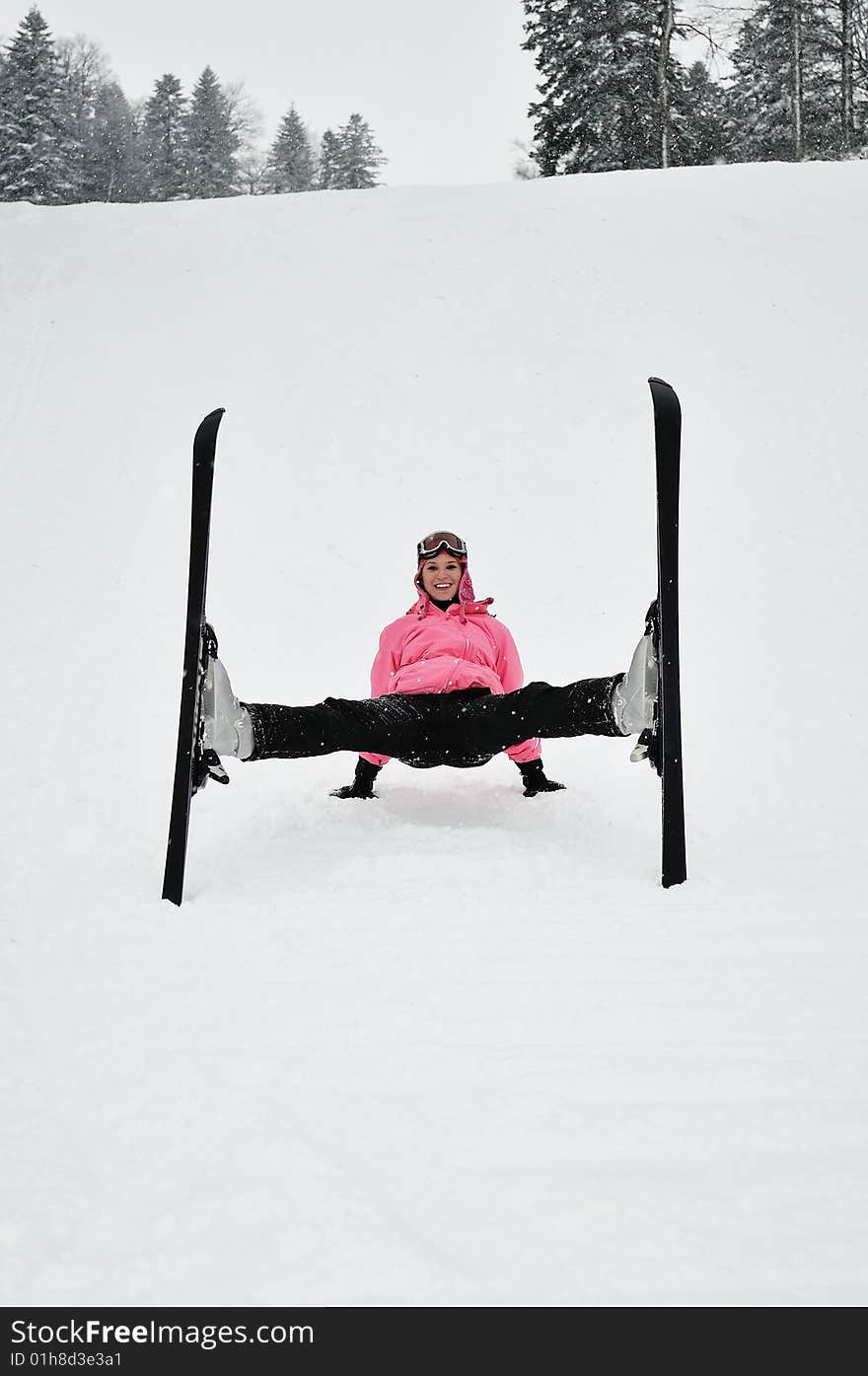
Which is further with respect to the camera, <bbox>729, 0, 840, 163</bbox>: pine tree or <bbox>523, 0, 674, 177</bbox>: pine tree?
<bbox>729, 0, 840, 163</bbox>: pine tree

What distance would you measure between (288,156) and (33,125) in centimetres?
1359

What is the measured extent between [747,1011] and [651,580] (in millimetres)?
4310

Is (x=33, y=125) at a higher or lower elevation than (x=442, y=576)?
higher

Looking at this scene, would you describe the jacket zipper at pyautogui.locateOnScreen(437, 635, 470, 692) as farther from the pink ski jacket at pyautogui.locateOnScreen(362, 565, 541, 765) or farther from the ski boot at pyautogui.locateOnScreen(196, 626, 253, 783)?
the ski boot at pyautogui.locateOnScreen(196, 626, 253, 783)

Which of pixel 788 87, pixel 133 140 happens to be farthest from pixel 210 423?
pixel 133 140

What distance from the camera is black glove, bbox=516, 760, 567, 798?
12.9ft

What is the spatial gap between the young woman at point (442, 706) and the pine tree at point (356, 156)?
3706 centimetres

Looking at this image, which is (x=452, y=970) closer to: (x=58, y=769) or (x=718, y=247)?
(x=58, y=769)

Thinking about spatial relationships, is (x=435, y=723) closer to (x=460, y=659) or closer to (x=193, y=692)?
(x=460, y=659)

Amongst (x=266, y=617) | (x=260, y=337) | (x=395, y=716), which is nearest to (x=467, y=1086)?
(x=395, y=716)

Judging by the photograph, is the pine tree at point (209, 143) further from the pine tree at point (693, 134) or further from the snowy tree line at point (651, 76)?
the pine tree at point (693, 134)

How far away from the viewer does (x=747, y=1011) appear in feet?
7.28

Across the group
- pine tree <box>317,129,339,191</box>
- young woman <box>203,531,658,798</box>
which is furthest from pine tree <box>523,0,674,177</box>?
young woman <box>203,531,658,798</box>

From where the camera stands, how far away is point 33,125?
28781 millimetres
